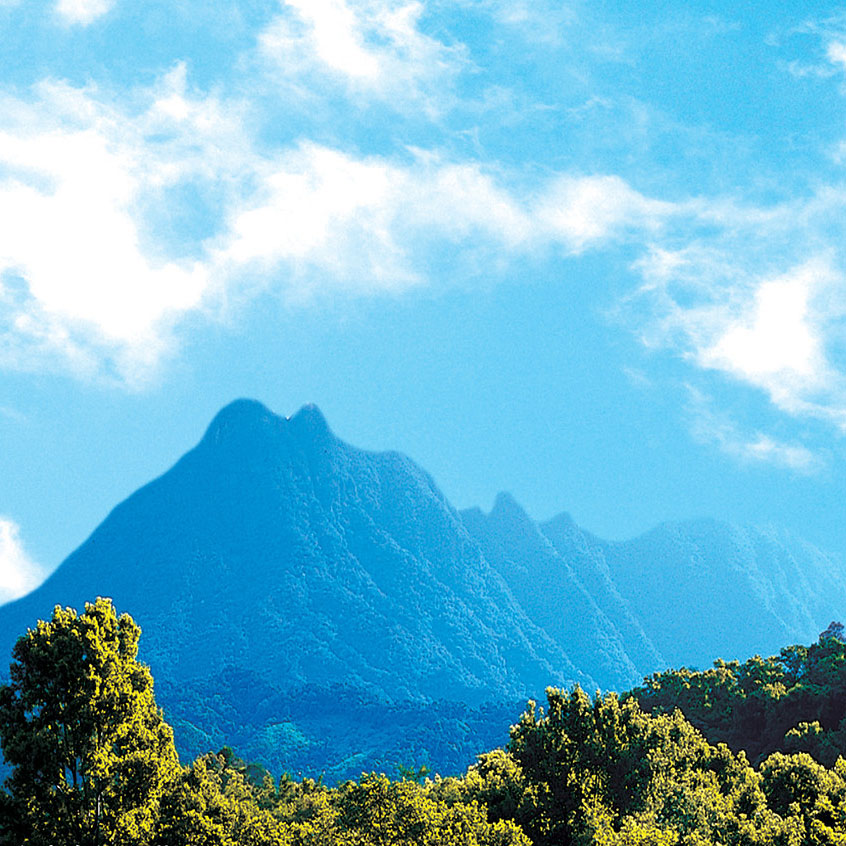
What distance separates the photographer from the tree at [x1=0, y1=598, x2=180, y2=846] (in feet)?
83.9

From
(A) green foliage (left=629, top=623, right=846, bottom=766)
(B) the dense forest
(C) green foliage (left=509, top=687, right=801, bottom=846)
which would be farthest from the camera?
(A) green foliage (left=629, top=623, right=846, bottom=766)

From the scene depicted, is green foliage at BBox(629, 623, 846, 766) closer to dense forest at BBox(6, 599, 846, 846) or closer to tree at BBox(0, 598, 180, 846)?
dense forest at BBox(6, 599, 846, 846)

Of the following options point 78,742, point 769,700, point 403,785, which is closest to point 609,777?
point 403,785

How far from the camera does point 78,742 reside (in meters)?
26.1

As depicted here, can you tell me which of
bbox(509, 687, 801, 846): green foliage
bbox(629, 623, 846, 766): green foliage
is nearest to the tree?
bbox(509, 687, 801, 846): green foliage

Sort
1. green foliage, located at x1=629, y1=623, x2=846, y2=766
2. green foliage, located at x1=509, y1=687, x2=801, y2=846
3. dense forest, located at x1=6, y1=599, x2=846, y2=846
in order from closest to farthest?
dense forest, located at x1=6, y1=599, x2=846, y2=846 → green foliage, located at x1=509, y1=687, x2=801, y2=846 → green foliage, located at x1=629, y1=623, x2=846, y2=766

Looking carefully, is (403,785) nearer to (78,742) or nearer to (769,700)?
(78,742)

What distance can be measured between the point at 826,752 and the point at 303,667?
6522 inches

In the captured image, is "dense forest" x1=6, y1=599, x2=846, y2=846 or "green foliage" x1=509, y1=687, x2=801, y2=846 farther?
"green foliage" x1=509, y1=687, x2=801, y2=846

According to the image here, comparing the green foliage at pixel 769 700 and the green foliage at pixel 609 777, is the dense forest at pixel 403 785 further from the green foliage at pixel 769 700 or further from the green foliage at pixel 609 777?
the green foliage at pixel 769 700

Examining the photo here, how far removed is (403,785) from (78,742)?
31.2 feet

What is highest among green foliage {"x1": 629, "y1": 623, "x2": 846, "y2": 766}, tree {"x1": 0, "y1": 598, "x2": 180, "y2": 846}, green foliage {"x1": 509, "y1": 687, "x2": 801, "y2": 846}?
green foliage {"x1": 629, "y1": 623, "x2": 846, "y2": 766}

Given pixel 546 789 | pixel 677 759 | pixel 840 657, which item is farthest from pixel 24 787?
pixel 840 657

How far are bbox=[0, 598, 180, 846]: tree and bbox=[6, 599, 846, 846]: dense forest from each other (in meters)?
0.04
